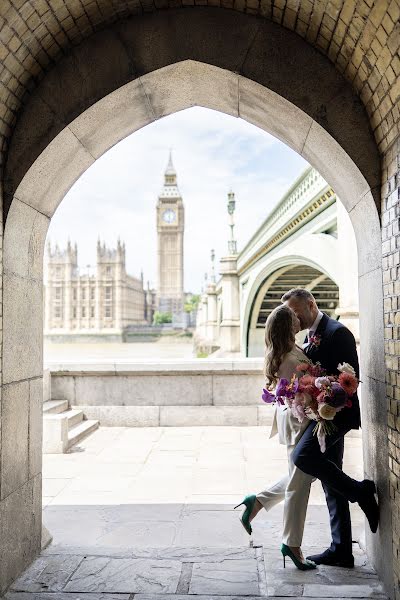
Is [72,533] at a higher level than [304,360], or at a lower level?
lower

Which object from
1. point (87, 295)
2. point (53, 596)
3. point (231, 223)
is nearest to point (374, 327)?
point (53, 596)

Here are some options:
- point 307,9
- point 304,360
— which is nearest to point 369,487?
point 304,360

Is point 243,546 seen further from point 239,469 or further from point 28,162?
point 28,162

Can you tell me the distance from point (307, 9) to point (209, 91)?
3.10ft

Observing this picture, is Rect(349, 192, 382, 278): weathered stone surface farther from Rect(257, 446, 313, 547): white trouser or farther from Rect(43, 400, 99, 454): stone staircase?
Rect(43, 400, 99, 454): stone staircase

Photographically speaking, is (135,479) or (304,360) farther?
(135,479)

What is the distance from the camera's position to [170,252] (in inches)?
5172

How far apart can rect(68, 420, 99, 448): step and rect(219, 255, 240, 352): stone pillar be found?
22.4 meters

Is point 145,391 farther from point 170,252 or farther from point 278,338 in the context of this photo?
point 170,252

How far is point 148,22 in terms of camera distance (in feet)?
11.3

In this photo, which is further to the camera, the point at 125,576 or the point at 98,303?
the point at 98,303

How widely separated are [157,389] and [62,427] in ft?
6.18

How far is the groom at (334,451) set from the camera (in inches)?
125

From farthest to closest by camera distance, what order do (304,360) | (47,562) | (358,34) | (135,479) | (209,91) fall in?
(135,479) < (209,91) < (47,562) < (304,360) < (358,34)
